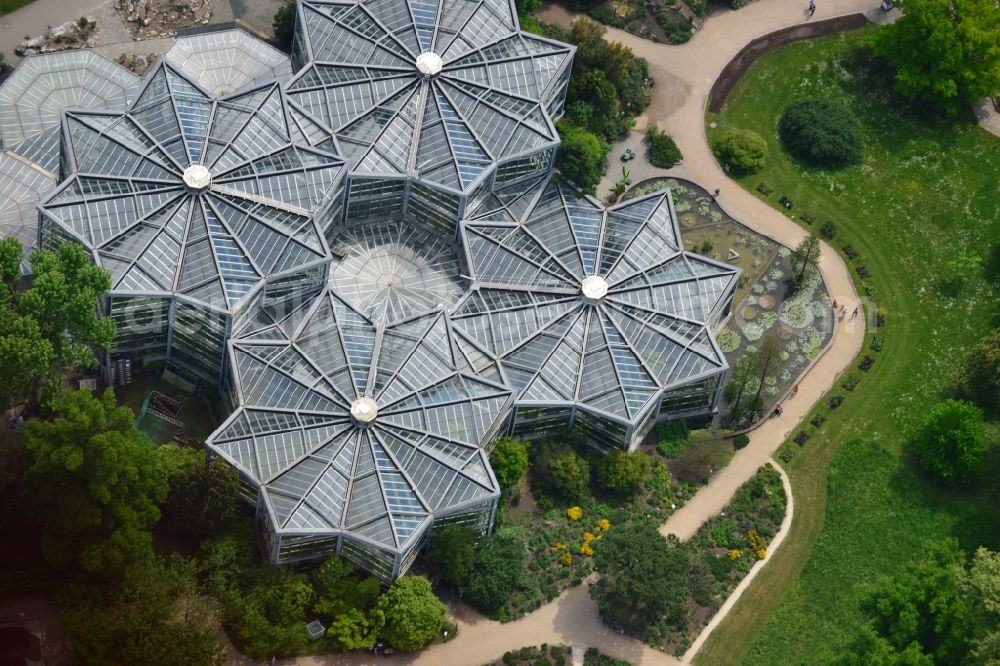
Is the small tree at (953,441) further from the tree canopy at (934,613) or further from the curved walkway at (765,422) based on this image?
the curved walkway at (765,422)

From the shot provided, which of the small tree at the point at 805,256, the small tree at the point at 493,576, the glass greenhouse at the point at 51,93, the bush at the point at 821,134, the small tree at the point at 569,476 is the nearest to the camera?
the small tree at the point at 493,576

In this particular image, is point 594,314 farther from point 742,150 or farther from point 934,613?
point 934,613

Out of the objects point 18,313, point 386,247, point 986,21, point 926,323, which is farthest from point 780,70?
point 18,313

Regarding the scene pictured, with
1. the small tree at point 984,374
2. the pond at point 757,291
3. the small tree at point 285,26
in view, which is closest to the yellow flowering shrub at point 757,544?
the pond at point 757,291

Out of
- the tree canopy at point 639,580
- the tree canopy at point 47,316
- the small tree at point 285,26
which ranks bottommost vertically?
the tree canopy at point 639,580

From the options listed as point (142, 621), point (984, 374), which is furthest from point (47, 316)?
point (984, 374)

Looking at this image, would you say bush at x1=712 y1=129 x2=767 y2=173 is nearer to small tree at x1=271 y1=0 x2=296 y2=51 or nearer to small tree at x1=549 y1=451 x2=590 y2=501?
small tree at x1=549 y1=451 x2=590 y2=501

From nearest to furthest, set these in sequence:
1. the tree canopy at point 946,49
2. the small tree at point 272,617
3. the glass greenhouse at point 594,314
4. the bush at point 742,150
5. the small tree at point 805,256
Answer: the small tree at point 272,617
the glass greenhouse at point 594,314
the small tree at point 805,256
the bush at point 742,150
the tree canopy at point 946,49
